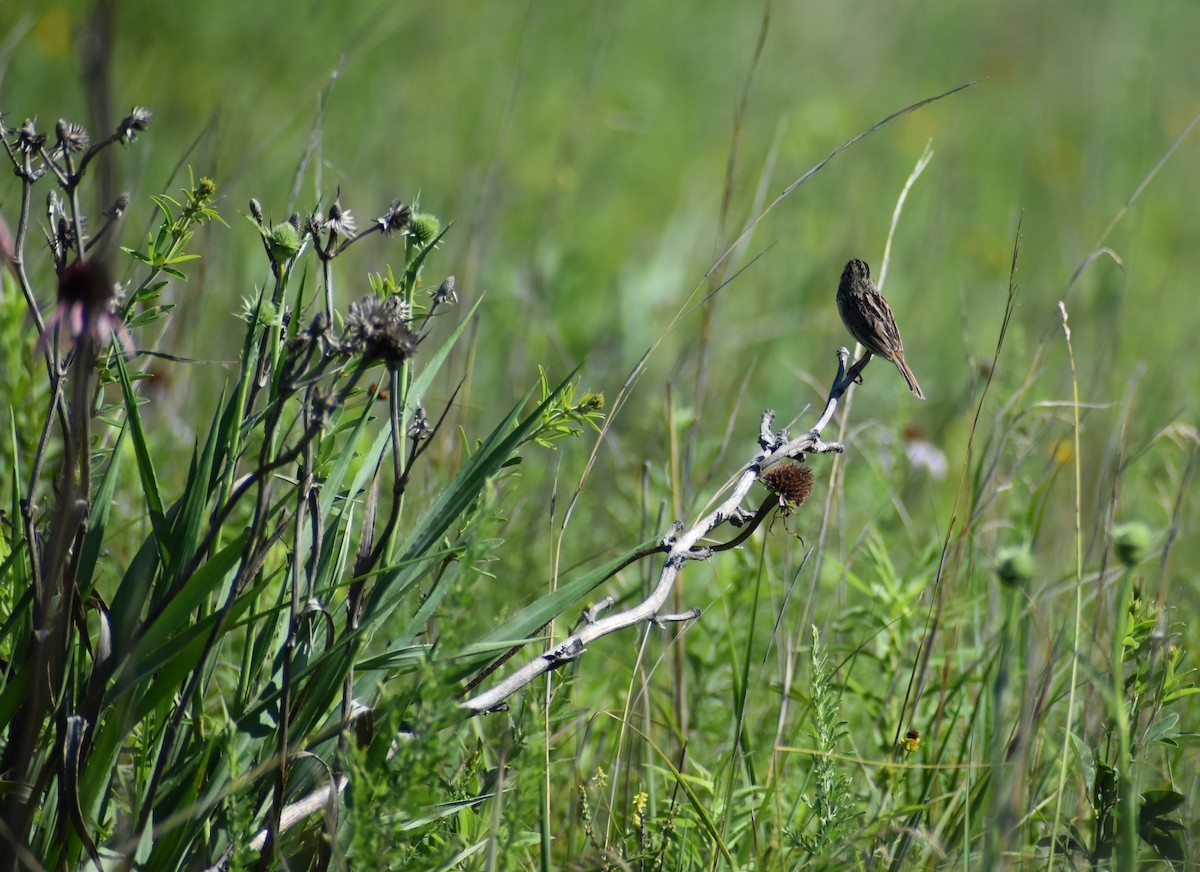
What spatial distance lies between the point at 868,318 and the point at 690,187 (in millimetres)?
4158

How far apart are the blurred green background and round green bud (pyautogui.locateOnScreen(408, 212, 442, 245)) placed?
4.05 feet

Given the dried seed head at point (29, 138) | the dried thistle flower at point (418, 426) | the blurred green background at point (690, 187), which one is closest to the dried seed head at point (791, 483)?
the dried thistle flower at point (418, 426)

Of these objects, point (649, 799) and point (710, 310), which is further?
point (710, 310)

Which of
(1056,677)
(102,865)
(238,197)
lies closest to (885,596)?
(1056,677)

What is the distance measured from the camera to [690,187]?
256 inches

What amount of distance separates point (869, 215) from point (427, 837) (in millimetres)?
5234

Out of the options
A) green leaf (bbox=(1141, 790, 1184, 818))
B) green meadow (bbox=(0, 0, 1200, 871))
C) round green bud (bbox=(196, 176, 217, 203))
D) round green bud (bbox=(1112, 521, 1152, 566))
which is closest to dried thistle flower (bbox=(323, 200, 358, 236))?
green meadow (bbox=(0, 0, 1200, 871))

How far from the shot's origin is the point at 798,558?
304 centimetres

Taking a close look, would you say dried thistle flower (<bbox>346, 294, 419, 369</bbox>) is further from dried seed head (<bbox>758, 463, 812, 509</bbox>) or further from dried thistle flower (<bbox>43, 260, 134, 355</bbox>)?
dried seed head (<bbox>758, 463, 812, 509</bbox>)

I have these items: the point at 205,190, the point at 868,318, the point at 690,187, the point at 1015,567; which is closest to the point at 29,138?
the point at 205,190

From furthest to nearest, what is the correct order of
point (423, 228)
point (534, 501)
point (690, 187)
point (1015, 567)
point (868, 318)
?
point (690, 187), point (534, 501), point (868, 318), point (423, 228), point (1015, 567)

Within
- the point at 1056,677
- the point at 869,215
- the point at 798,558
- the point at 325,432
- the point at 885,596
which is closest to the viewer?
the point at 325,432

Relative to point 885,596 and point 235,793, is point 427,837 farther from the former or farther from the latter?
point 885,596

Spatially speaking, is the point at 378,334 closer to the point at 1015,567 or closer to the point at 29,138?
the point at 29,138
